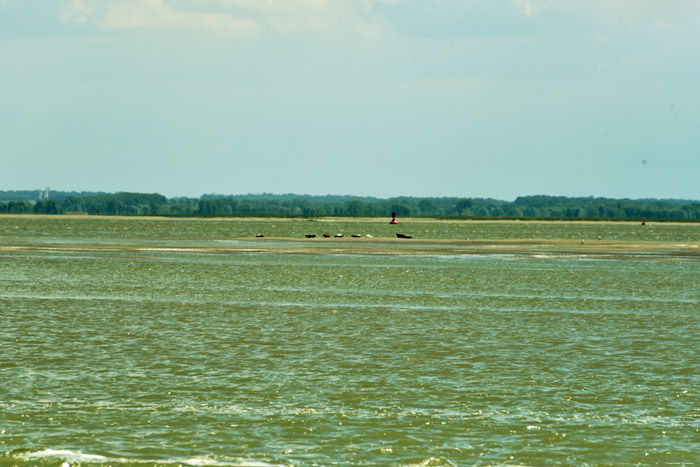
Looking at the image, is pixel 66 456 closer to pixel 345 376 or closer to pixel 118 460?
pixel 118 460

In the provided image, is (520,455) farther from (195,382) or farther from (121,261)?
(121,261)

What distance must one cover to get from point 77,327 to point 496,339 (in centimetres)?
1175

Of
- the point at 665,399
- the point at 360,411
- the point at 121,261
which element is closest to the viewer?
the point at 360,411

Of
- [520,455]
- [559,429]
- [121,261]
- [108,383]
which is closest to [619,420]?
[559,429]

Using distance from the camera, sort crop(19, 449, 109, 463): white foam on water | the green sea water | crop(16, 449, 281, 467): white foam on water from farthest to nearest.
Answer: the green sea water
crop(19, 449, 109, 463): white foam on water
crop(16, 449, 281, 467): white foam on water

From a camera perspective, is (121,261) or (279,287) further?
(121,261)

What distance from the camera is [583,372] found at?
18.5 meters

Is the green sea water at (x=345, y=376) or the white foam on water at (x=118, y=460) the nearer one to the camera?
the white foam on water at (x=118, y=460)

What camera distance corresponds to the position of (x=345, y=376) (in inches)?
702

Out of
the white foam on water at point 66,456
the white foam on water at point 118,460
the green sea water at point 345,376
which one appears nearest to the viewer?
the white foam on water at point 118,460

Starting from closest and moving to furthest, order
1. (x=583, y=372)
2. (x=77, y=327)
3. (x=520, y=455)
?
(x=520, y=455)
(x=583, y=372)
(x=77, y=327)

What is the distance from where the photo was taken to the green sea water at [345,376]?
12.6 m

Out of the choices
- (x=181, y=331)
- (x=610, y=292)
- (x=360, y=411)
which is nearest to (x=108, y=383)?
(x=360, y=411)

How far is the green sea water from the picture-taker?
41.3 ft
